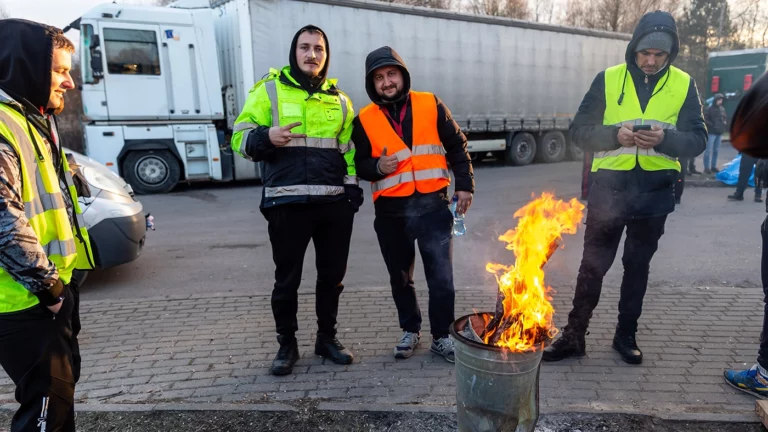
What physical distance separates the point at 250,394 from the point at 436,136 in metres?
2.11

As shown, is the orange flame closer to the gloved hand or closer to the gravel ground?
the gravel ground

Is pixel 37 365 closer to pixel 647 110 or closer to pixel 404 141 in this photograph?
pixel 404 141

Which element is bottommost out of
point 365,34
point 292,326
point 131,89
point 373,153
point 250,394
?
point 250,394

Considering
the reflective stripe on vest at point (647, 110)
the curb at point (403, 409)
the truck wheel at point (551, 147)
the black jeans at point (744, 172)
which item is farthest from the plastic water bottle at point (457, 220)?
the truck wheel at point (551, 147)

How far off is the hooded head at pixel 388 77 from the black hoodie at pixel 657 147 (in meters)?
1.27

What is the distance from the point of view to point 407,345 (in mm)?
3676

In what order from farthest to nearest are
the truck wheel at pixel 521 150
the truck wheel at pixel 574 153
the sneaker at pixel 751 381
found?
the truck wheel at pixel 574 153
the truck wheel at pixel 521 150
the sneaker at pixel 751 381

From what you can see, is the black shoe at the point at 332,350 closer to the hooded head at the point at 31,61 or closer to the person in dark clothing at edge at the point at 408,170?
the person in dark clothing at edge at the point at 408,170

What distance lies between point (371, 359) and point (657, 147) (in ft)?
7.87

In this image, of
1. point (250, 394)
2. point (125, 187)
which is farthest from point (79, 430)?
point (125, 187)

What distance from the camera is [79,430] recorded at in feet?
9.30

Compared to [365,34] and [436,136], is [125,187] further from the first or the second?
[365,34]

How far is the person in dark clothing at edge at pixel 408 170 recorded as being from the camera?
3422 millimetres

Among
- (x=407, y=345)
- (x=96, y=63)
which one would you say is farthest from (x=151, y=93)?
(x=407, y=345)
